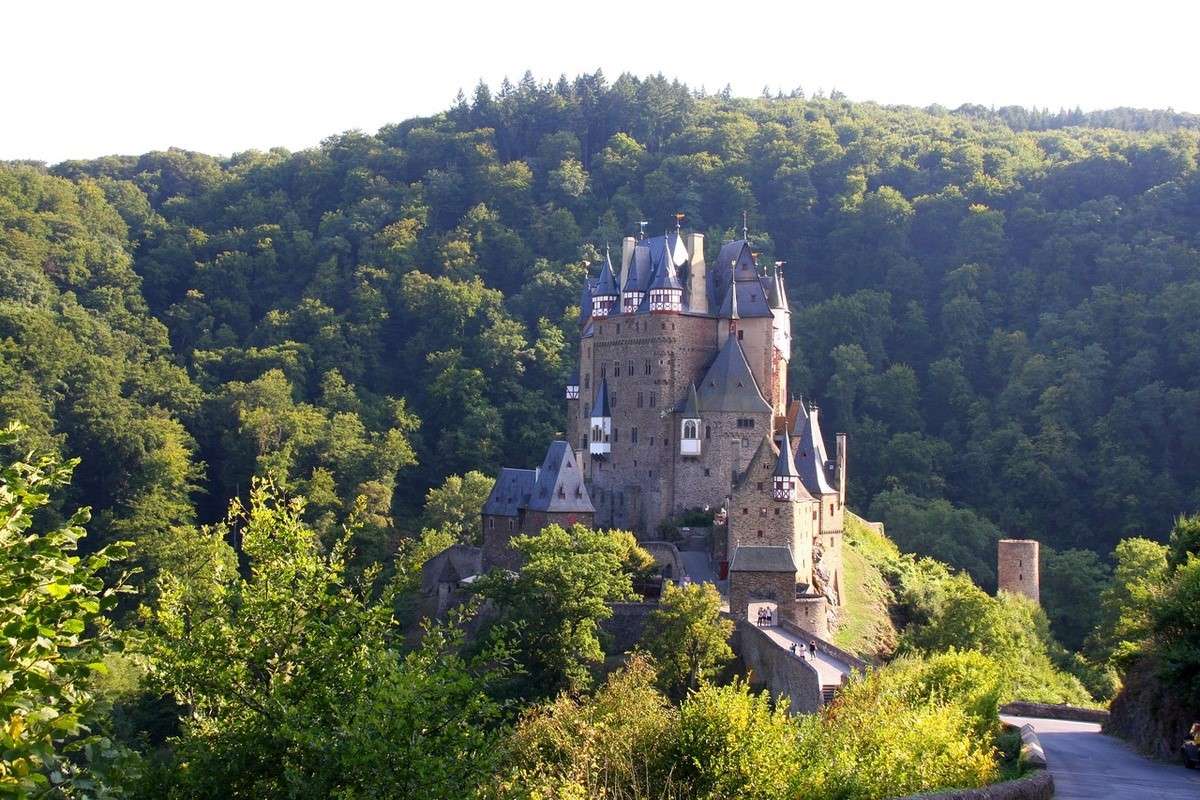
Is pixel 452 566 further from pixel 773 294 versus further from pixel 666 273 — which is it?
pixel 773 294

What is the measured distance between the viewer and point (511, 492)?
53188 millimetres

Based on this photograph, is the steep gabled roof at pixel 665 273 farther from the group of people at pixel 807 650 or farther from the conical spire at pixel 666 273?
the group of people at pixel 807 650

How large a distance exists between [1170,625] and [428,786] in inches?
666

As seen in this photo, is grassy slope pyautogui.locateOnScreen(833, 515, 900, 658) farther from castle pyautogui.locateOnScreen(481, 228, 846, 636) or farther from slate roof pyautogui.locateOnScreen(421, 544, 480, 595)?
slate roof pyautogui.locateOnScreen(421, 544, 480, 595)

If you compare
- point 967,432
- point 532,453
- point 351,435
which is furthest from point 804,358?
point 351,435

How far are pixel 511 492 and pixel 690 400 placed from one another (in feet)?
25.0

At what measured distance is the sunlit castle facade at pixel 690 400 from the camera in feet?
169

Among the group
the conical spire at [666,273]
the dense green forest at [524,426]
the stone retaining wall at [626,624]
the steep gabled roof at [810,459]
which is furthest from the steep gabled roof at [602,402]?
the stone retaining wall at [626,624]

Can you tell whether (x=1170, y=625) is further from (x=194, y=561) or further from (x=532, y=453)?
(x=532, y=453)

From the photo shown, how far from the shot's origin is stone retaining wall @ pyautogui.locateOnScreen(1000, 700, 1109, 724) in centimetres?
3516

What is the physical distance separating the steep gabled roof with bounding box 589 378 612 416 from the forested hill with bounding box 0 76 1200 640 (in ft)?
44.8

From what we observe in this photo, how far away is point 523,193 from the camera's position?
102500mm

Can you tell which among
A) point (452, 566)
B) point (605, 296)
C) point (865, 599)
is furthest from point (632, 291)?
point (865, 599)

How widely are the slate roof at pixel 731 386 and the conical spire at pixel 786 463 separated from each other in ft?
10.4
